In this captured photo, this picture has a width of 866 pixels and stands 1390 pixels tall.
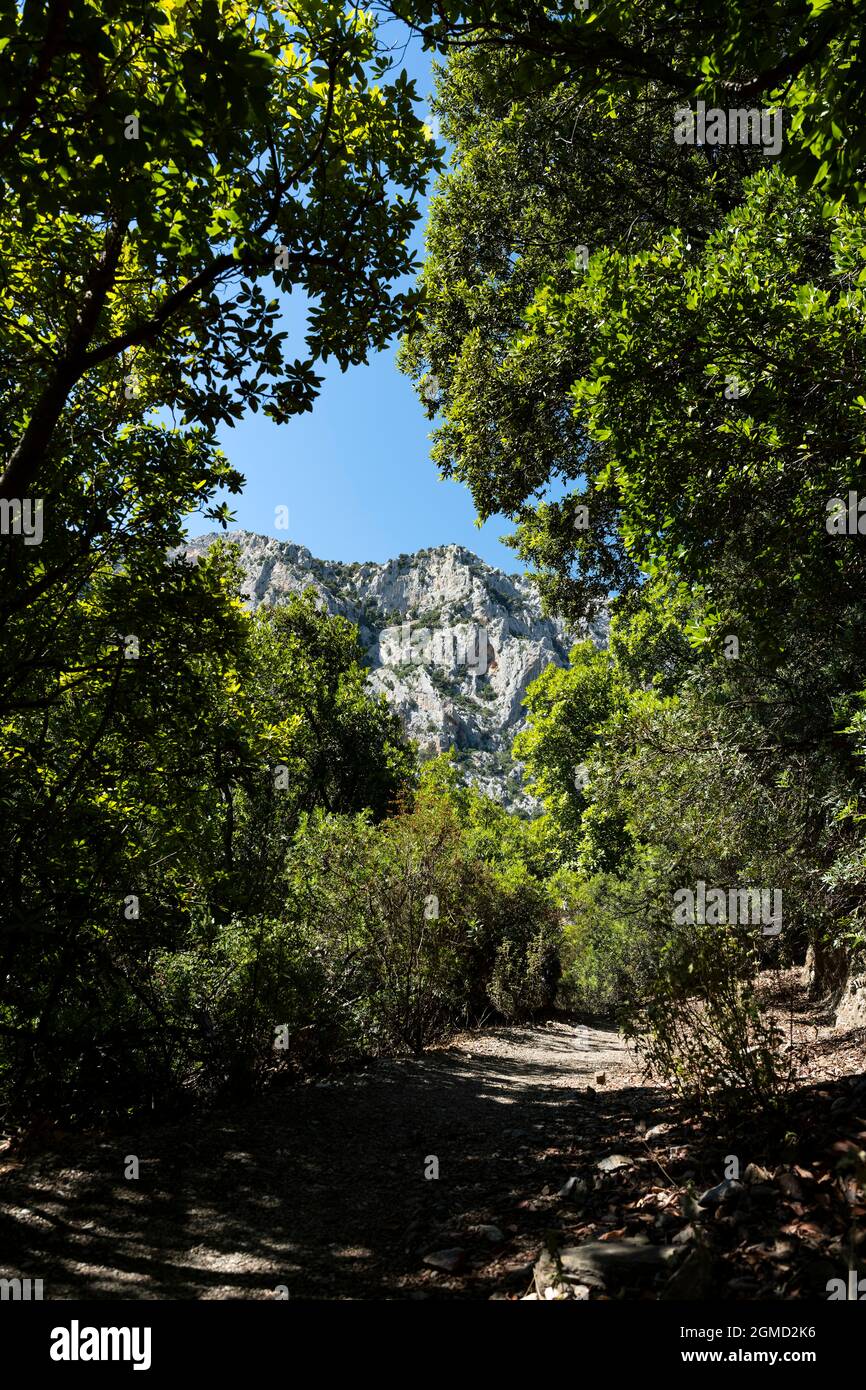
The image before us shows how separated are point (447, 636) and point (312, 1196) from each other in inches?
4150

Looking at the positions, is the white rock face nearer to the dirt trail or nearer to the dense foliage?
the dense foliage

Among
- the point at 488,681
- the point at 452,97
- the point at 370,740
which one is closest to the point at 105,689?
the point at 452,97

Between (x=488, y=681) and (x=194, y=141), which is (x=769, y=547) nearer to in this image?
(x=194, y=141)

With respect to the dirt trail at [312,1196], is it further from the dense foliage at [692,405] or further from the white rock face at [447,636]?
the white rock face at [447,636]

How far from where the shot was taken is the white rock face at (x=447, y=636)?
333 ft

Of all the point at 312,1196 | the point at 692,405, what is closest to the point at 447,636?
the point at 692,405

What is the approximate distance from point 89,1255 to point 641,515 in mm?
6405

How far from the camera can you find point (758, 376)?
4887 millimetres

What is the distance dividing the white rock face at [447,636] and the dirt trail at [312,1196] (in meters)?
87.4

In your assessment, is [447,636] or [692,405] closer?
[692,405]

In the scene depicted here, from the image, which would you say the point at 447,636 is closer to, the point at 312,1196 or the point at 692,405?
the point at 692,405

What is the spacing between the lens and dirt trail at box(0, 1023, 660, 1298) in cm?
331

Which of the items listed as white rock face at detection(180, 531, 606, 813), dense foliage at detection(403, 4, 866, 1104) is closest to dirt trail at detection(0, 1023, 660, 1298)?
dense foliage at detection(403, 4, 866, 1104)

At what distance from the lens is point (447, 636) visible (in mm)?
109062
